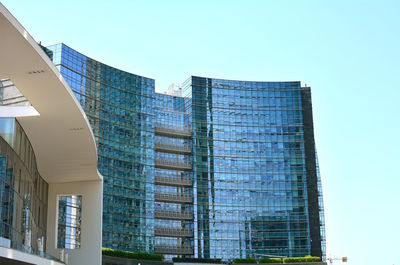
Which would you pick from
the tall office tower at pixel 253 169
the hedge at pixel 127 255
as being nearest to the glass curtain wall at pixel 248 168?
the tall office tower at pixel 253 169

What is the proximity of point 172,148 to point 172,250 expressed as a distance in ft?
44.7

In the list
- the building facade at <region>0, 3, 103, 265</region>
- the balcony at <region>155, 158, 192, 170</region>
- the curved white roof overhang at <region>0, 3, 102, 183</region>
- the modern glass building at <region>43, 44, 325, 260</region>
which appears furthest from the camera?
the balcony at <region>155, 158, 192, 170</region>

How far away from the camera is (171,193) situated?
276 ft

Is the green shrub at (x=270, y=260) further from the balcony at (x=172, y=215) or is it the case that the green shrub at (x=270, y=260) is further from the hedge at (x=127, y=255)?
the hedge at (x=127, y=255)

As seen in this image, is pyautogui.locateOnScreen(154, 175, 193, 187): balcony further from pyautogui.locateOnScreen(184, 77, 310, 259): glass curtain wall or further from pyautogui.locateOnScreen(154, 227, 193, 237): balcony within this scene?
pyautogui.locateOnScreen(154, 227, 193, 237): balcony

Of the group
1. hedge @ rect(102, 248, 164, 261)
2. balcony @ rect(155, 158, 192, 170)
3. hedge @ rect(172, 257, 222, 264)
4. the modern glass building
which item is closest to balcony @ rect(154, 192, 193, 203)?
the modern glass building

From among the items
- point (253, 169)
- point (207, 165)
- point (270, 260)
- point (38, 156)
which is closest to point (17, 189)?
point (38, 156)

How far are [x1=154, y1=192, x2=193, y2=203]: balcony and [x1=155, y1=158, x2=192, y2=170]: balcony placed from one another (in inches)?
149

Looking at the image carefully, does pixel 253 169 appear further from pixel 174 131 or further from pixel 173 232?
pixel 173 232

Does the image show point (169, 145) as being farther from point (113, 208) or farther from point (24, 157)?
point (24, 157)

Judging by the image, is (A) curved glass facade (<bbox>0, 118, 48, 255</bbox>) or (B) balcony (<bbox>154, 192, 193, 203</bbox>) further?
(B) balcony (<bbox>154, 192, 193, 203</bbox>)

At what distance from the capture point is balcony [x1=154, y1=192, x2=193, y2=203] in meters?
82.4

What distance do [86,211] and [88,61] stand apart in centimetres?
3915

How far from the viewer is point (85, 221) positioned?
39.5 meters
